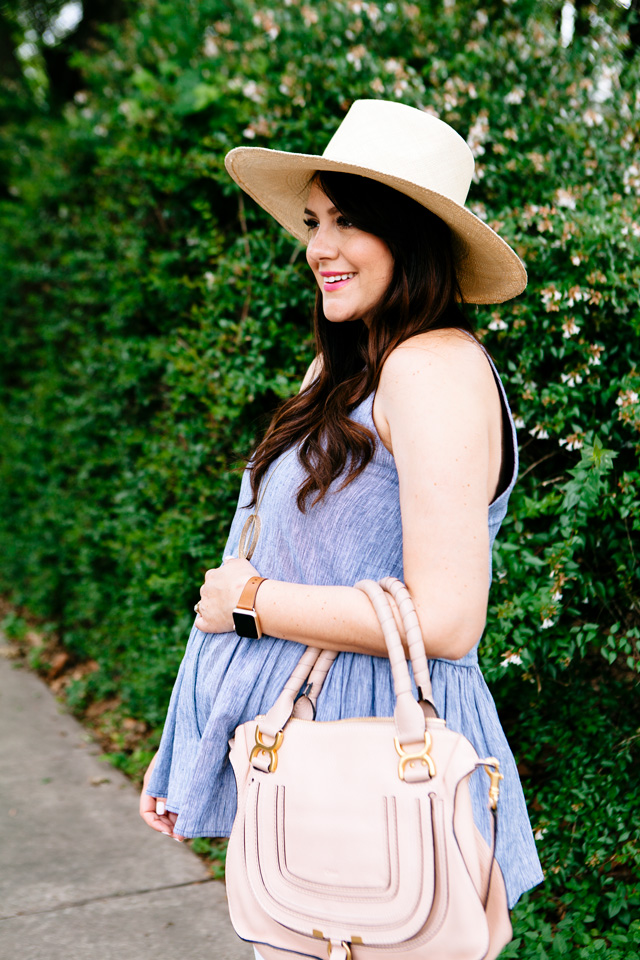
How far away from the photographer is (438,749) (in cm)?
119

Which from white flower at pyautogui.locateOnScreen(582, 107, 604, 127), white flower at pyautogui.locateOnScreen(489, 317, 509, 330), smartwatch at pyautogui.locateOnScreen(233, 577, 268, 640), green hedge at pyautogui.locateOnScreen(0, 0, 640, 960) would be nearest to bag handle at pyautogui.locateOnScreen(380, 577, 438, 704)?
smartwatch at pyautogui.locateOnScreen(233, 577, 268, 640)

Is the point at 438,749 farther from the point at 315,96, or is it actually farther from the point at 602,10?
the point at 602,10

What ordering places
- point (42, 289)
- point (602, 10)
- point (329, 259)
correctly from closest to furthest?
point (329, 259)
point (602, 10)
point (42, 289)

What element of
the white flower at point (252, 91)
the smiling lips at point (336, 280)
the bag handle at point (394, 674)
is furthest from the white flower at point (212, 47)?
the bag handle at point (394, 674)

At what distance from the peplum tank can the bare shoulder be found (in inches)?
3.1

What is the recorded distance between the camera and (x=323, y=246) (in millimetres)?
1585

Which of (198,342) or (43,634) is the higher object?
(198,342)

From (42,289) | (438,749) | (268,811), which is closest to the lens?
(438,749)

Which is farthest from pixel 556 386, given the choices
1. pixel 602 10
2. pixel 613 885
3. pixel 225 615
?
pixel 602 10

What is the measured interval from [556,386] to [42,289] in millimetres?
3986

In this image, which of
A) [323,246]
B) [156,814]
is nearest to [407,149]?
[323,246]

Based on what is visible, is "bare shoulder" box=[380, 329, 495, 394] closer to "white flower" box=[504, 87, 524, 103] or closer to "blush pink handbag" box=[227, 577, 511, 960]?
"blush pink handbag" box=[227, 577, 511, 960]

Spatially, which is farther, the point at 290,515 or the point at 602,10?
the point at 602,10

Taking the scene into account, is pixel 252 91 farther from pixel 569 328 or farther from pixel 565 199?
pixel 569 328
